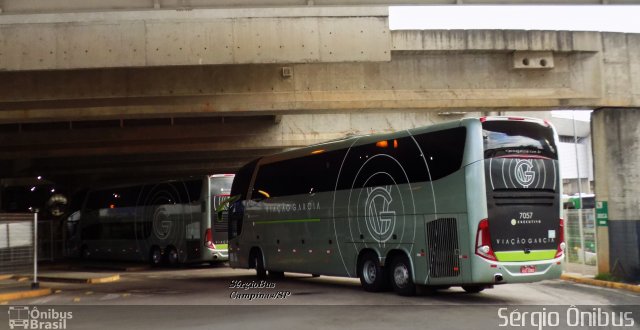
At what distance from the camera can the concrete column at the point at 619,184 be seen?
716 inches

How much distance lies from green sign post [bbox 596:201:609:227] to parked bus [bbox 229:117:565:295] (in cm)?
500

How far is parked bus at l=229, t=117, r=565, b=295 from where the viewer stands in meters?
13.6

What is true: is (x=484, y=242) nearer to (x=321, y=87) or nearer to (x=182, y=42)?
(x=321, y=87)

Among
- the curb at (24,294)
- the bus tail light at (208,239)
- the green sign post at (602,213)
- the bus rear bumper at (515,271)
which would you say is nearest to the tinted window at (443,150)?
the bus rear bumper at (515,271)

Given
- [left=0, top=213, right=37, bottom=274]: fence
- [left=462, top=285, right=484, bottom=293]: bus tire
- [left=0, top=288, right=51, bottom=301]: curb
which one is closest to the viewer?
[left=462, top=285, right=484, bottom=293]: bus tire

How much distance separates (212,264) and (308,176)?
46.4ft

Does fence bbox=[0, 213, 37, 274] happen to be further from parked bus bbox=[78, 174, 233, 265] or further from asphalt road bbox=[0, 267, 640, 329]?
parked bus bbox=[78, 174, 233, 265]

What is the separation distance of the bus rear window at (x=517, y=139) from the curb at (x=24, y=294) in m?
11.2

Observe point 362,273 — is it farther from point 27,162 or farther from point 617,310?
point 27,162

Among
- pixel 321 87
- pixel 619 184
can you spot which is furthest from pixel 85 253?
pixel 619 184

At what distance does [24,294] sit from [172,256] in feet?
39.3

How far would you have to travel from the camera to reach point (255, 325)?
11023 millimetres

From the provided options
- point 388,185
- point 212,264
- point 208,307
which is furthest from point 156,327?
point 212,264

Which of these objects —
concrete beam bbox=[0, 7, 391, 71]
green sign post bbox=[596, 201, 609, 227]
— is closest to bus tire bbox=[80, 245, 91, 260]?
concrete beam bbox=[0, 7, 391, 71]
